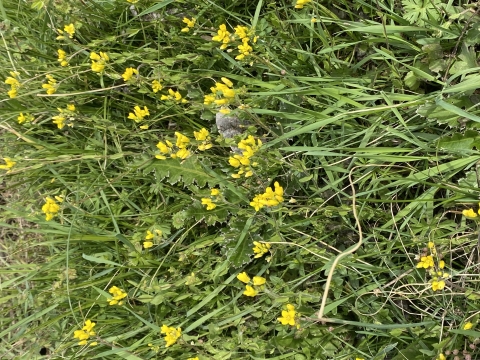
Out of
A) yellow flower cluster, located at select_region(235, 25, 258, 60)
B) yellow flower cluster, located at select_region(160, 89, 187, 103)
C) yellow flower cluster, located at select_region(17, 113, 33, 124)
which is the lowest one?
yellow flower cluster, located at select_region(17, 113, 33, 124)

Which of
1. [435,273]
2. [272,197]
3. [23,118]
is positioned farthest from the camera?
[23,118]

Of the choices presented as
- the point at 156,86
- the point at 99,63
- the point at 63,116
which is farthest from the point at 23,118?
the point at 156,86

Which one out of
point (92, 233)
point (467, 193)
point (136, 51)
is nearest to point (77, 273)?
point (92, 233)

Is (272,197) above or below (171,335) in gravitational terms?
above

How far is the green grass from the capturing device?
208cm

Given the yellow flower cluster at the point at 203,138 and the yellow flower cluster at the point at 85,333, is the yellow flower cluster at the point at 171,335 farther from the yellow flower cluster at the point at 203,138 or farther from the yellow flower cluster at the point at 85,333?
the yellow flower cluster at the point at 203,138

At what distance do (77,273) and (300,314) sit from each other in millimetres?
1416

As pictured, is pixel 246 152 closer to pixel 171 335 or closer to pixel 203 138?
pixel 203 138

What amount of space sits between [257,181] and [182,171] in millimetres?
425

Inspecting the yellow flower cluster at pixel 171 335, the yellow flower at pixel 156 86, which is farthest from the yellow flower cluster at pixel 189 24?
the yellow flower cluster at pixel 171 335

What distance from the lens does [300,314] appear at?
2.02 m

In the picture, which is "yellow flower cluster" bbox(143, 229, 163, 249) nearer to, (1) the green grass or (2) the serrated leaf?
(1) the green grass

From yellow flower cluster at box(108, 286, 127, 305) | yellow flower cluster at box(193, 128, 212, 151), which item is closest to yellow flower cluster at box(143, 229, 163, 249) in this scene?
yellow flower cluster at box(108, 286, 127, 305)

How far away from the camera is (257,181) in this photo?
7.34ft
